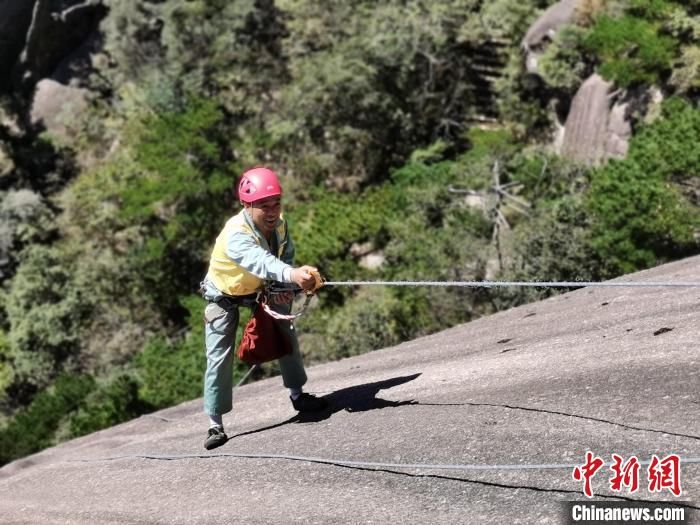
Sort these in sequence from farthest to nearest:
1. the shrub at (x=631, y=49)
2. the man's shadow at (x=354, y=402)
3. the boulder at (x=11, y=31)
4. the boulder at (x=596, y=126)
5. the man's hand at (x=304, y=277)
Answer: the boulder at (x=11, y=31) → the boulder at (x=596, y=126) → the shrub at (x=631, y=49) → the man's shadow at (x=354, y=402) → the man's hand at (x=304, y=277)

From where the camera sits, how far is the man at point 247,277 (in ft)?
17.8

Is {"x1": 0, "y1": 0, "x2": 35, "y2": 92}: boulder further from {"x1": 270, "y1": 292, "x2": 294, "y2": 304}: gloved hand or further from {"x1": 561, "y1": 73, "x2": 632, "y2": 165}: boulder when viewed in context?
{"x1": 270, "y1": 292, "x2": 294, "y2": 304}: gloved hand

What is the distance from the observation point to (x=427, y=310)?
22.3 meters

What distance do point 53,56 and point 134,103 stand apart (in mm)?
14458

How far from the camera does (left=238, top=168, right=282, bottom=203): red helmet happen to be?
5.48 meters

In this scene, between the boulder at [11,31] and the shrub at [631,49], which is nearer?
the shrub at [631,49]

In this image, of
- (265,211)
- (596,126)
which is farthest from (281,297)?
(596,126)

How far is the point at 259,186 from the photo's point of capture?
18.0ft

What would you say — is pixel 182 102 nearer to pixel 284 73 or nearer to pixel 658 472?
pixel 284 73

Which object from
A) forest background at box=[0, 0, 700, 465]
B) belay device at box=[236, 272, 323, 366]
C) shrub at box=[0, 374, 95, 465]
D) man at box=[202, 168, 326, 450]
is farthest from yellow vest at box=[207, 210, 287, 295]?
shrub at box=[0, 374, 95, 465]

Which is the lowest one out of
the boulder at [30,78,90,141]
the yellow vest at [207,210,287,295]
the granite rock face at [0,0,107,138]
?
the yellow vest at [207,210,287,295]

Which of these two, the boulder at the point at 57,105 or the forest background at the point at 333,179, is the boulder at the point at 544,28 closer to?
the forest background at the point at 333,179

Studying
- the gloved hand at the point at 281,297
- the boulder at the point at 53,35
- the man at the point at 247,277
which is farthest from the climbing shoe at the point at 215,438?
the boulder at the point at 53,35

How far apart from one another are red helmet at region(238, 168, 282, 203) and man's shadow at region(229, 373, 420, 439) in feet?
6.08
